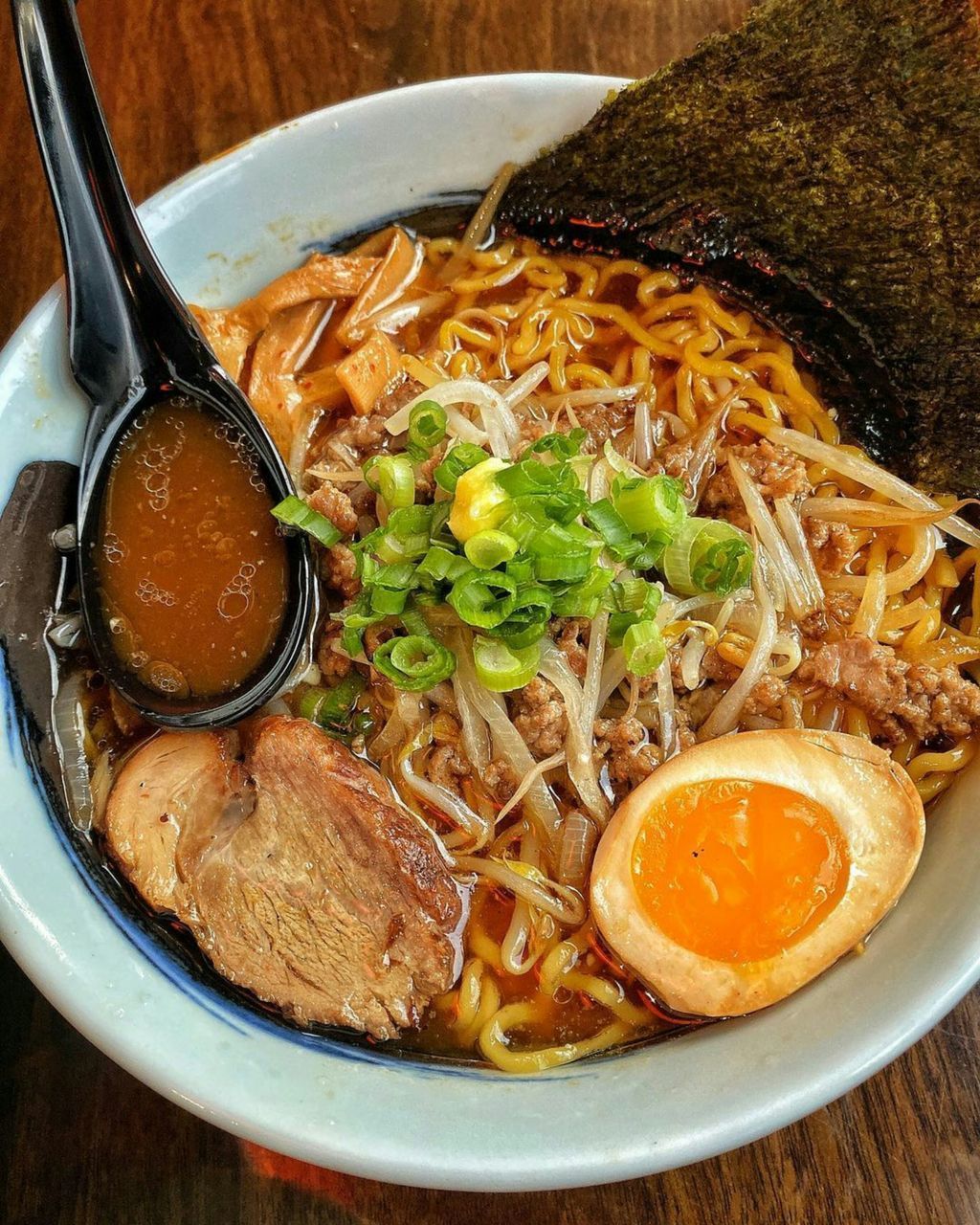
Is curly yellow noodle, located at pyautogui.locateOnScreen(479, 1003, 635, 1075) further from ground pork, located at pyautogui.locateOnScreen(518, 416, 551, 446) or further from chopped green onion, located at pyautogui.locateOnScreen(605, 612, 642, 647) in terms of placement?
ground pork, located at pyautogui.locateOnScreen(518, 416, 551, 446)

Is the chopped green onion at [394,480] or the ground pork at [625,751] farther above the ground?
the chopped green onion at [394,480]

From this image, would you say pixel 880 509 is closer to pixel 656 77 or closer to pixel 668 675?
pixel 668 675

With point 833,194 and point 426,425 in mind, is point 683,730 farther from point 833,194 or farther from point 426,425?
point 833,194

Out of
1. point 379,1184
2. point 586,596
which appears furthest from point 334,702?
point 379,1184

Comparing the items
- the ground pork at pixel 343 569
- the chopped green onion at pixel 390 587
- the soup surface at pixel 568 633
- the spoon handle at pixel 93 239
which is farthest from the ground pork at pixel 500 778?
the spoon handle at pixel 93 239

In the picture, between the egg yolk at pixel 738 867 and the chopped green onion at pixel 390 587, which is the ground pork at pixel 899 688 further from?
the chopped green onion at pixel 390 587

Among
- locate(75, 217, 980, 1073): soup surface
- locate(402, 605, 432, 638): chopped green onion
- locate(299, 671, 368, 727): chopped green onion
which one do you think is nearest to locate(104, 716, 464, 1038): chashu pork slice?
locate(75, 217, 980, 1073): soup surface
